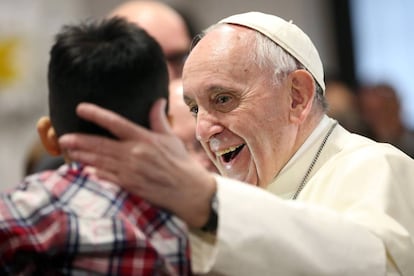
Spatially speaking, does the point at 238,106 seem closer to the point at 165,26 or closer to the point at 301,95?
the point at 301,95

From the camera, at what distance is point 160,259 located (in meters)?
1.91

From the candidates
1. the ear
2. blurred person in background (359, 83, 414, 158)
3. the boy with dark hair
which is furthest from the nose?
blurred person in background (359, 83, 414, 158)

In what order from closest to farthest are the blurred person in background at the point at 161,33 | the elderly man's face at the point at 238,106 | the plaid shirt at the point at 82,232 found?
the plaid shirt at the point at 82,232 → the elderly man's face at the point at 238,106 → the blurred person in background at the point at 161,33

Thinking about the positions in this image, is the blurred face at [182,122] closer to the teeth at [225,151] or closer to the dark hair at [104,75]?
the teeth at [225,151]

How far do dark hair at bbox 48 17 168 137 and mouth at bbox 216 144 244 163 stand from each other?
785 mm

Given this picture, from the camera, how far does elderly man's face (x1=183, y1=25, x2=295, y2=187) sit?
268 cm

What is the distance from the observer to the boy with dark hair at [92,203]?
6.18ft

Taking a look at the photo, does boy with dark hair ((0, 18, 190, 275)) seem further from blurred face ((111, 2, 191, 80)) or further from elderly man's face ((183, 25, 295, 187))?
blurred face ((111, 2, 191, 80))

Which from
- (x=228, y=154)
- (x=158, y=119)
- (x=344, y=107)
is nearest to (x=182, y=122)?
(x=228, y=154)

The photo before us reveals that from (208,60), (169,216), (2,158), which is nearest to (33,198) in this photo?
(169,216)

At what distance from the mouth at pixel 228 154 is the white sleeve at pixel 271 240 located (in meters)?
0.62

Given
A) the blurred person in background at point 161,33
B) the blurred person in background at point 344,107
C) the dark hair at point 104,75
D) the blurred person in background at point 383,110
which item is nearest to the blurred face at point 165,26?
the blurred person in background at point 161,33

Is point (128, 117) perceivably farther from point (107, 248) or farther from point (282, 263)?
point (282, 263)

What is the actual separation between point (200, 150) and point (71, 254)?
181cm
